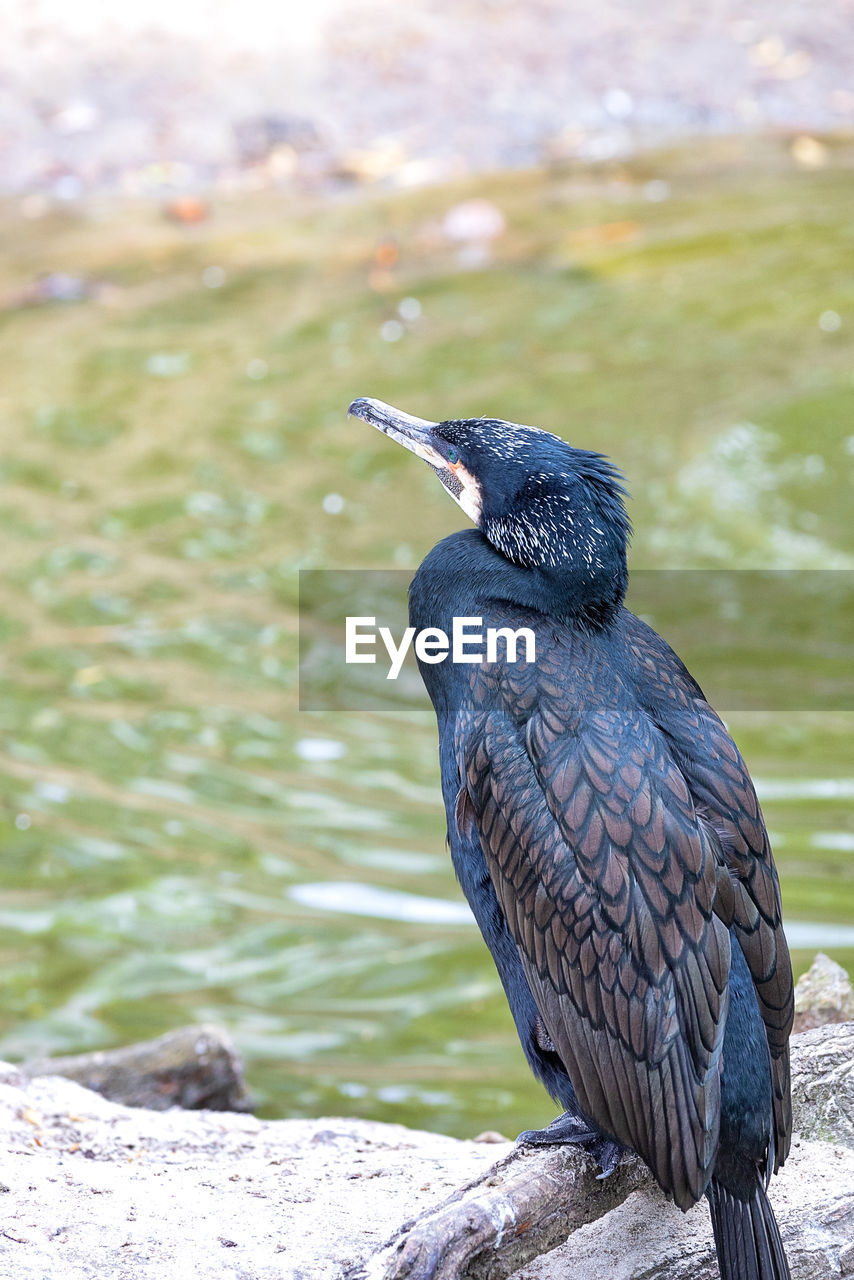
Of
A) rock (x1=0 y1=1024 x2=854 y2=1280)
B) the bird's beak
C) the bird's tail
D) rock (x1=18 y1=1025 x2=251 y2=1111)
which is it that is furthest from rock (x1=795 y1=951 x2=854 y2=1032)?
the bird's beak

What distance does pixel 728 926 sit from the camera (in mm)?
2555

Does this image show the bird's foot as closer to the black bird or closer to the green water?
the black bird

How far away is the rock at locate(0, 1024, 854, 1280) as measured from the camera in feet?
7.97

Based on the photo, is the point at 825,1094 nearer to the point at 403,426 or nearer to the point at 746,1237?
the point at 746,1237

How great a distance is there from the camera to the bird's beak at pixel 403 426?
3031mm

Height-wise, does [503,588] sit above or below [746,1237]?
above

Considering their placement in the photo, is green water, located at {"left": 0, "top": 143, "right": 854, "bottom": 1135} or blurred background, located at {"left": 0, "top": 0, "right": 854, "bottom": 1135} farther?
blurred background, located at {"left": 0, "top": 0, "right": 854, "bottom": 1135}

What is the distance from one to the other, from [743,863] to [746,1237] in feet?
1.88

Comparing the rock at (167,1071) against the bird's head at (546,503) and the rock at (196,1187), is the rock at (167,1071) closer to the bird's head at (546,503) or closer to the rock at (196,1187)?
the rock at (196,1187)

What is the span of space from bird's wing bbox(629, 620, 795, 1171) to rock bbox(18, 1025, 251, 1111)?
167 centimetres

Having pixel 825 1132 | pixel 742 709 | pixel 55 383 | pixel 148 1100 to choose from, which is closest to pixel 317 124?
pixel 55 383

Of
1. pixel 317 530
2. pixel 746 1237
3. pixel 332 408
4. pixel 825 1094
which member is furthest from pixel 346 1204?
pixel 332 408

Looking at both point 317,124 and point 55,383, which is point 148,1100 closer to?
point 55,383

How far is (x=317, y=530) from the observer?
7.27 meters
